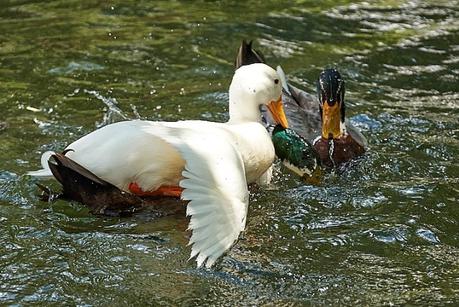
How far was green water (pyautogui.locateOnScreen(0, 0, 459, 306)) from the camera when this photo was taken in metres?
5.02

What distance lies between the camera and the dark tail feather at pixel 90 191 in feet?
17.9

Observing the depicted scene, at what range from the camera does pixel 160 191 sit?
5.80m

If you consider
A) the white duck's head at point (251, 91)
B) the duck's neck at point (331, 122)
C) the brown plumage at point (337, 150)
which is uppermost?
the white duck's head at point (251, 91)

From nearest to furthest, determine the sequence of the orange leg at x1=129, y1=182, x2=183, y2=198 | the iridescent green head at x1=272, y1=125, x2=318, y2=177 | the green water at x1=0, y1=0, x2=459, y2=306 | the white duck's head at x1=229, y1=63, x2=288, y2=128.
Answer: the green water at x1=0, y1=0, x2=459, y2=306, the orange leg at x1=129, y1=182, x2=183, y2=198, the white duck's head at x1=229, y1=63, x2=288, y2=128, the iridescent green head at x1=272, y1=125, x2=318, y2=177

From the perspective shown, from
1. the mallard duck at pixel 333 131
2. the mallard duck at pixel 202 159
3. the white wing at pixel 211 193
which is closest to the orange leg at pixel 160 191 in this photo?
the mallard duck at pixel 202 159

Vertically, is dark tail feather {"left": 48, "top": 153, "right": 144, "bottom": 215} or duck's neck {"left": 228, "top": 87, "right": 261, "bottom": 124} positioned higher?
duck's neck {"left": 228, "top": 87, "right": 261, "bottom": 124}

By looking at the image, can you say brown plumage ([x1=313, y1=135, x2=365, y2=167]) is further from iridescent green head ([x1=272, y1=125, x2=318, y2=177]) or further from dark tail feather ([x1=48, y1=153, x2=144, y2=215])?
dark tail feather ([x1=48, y1=153, x2=144, y2=215])

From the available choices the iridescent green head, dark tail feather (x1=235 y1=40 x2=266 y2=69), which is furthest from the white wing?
dark tail feather (x1=235 y1=40 x2=266 y2=69)

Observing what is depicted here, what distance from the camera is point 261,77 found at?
632cm

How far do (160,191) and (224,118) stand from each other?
2.34m

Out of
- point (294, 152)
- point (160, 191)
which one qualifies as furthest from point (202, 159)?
point (294, 152)

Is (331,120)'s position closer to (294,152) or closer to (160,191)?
(294,152)

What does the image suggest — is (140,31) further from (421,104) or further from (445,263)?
(445,263)

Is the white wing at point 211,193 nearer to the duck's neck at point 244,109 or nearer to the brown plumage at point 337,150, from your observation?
the duck's neck at point 244,109
